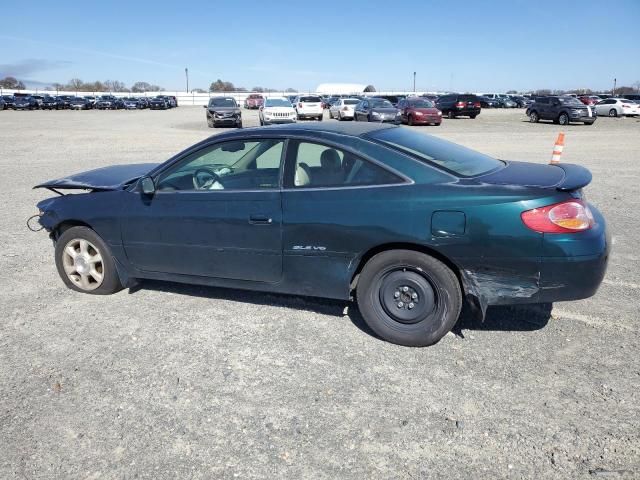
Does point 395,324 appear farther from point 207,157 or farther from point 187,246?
point 207,157

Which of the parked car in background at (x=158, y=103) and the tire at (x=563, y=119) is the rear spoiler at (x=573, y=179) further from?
the parked car in background at (x=158, y=103)

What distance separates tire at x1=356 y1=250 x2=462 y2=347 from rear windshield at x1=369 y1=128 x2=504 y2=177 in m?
0.73

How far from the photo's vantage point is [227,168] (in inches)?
172

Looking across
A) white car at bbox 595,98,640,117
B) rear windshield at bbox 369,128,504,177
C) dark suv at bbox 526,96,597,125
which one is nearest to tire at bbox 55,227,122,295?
rear windshield at bbox 369,128,504,177

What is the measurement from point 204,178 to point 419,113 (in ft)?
82.7

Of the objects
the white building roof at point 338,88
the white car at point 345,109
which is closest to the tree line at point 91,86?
the white building roof at point 338,88

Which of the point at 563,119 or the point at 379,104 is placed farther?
the point at 563,119

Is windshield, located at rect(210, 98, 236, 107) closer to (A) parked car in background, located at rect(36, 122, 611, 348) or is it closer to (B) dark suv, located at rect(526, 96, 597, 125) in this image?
(B) dark suv, located at rect(526, 96, 597, 125)

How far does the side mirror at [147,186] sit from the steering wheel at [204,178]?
34 cm

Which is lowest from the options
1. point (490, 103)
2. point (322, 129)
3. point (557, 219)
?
point (557, 219)

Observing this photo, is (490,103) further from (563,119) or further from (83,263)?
(83,263)

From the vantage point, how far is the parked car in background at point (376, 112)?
26.3 metres

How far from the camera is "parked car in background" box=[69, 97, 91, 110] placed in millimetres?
60594

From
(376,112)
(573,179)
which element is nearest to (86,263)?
(573,179)
